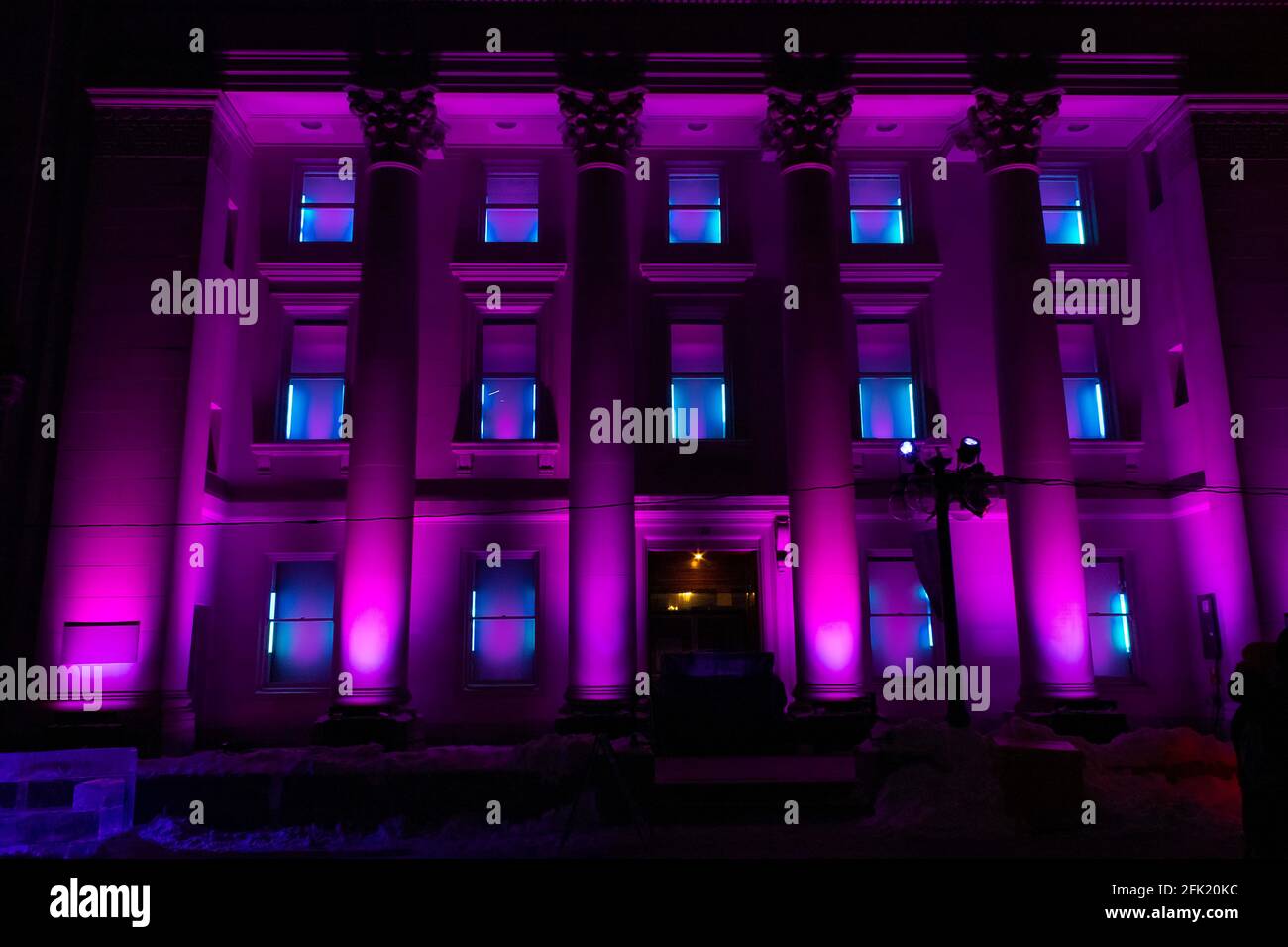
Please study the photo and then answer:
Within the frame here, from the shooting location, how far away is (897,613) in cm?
1931

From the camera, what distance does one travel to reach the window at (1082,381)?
66.5 ft

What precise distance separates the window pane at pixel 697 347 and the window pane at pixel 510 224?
404cm

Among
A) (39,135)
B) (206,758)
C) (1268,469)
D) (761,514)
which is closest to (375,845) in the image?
(206,758)

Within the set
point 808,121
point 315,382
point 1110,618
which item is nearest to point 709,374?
point 808,121

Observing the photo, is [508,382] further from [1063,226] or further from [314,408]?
[1063,226]

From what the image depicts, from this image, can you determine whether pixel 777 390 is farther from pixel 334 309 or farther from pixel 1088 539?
pixel 334 309

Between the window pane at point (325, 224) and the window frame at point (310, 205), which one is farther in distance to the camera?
the window pane at point (325, 224)

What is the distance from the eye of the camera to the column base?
15773 mm

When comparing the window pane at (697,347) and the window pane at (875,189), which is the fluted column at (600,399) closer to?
the window pane at (697,347)

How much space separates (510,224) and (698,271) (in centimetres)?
453

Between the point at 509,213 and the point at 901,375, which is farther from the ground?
the point at 509,213

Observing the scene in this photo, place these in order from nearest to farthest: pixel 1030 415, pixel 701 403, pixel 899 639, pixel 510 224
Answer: pixel 1030 415, pixel 899 639, pixel 701 403, pixel 510 224

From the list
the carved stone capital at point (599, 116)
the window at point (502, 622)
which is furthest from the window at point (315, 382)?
the carved stone capital at point (599, 116)

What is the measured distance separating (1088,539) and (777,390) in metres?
7.53
